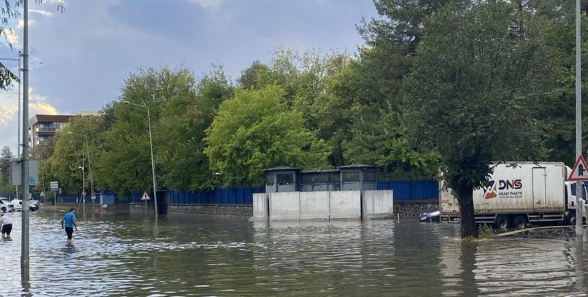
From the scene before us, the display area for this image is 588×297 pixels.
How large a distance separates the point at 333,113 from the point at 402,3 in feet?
36.8

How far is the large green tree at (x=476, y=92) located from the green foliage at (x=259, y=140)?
31.1m

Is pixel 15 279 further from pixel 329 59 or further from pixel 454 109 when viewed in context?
pixel 329 59

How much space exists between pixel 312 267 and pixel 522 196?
19.2 meters

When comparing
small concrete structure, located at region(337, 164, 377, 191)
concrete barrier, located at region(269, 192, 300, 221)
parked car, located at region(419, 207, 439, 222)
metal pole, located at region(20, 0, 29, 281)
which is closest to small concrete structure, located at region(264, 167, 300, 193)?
concrete barrier, located at region(269, 192, 300, 221)

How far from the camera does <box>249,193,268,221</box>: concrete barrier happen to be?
174 feet

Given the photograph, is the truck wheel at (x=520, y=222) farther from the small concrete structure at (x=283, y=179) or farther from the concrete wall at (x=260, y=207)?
the concrete wall at (x=260, y=207)

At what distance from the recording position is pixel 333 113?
62.6 meters

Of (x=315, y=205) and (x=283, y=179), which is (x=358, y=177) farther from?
(x=283, y=179)

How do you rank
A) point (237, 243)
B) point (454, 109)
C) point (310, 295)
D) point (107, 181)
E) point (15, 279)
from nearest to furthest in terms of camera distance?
1. point (310, 295)
2. point (15, 279)
3. point (454, 109)
4. point (237, 243)
5. point (107, 181)

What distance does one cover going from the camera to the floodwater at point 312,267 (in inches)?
625

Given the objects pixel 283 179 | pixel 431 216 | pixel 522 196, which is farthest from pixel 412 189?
pixel 522 196

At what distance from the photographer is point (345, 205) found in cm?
5009

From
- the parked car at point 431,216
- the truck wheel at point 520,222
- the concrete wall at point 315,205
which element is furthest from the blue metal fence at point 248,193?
the truck wheel at point 520,222

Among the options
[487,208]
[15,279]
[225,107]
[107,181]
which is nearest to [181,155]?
[225,107]
